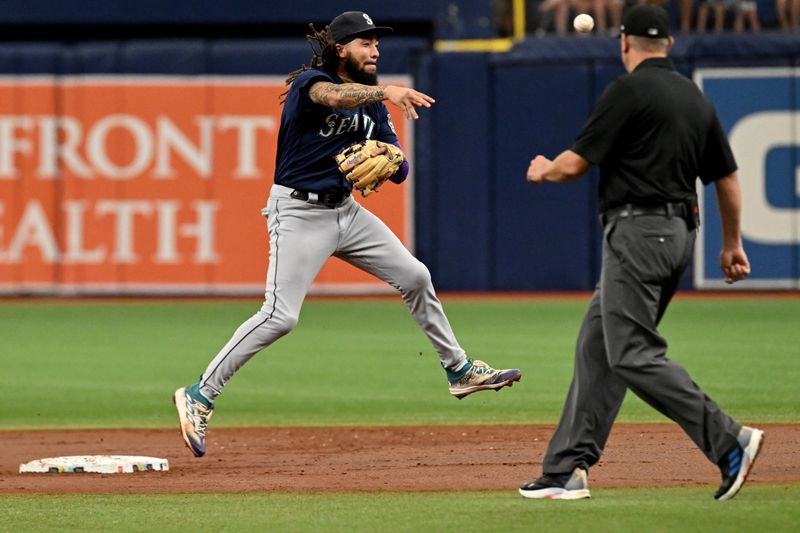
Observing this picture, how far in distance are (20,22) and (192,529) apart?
1485 cm

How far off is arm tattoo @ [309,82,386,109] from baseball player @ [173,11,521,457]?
44 mm

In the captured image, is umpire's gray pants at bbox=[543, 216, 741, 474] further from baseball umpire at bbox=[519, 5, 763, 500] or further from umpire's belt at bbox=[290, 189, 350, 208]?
umpire's belt at bbox=[290, 189, 350, 208]

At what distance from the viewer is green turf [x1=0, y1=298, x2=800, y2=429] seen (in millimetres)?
9445

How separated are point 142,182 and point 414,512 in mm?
13328

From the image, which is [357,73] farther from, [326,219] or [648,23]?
[648,23]

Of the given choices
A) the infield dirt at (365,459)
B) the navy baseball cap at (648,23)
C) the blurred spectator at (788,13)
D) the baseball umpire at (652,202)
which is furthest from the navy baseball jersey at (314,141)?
the blurred spectator at (788,13)

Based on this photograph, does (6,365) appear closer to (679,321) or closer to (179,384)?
(179,384)

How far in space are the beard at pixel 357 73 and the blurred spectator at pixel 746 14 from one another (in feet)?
41.1

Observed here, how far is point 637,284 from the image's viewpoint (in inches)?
217

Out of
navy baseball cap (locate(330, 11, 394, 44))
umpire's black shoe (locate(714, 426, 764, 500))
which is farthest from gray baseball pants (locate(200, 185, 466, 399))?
umpire's black shoe (locate(714, 426, 764, 500))

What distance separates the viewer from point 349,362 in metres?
11.9

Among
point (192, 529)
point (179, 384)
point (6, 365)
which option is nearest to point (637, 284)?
point (192, 529)

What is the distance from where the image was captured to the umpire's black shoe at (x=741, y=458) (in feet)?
17.9

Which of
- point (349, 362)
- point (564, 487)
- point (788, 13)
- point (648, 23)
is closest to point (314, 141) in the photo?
point (648, 23)
